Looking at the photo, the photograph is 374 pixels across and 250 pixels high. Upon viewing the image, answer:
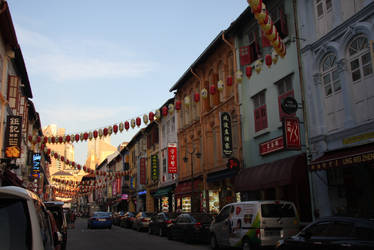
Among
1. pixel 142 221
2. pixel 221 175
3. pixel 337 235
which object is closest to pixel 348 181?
pixel 337 235

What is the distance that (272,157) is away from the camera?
1877 cm

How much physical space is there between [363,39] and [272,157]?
7.08 meters

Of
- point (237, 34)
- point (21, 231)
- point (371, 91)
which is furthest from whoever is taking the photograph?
point (237, 34)

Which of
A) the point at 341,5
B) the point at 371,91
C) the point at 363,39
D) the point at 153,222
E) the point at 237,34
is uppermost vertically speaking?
the point at 237,34

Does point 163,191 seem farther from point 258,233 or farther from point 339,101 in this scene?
point 258,233

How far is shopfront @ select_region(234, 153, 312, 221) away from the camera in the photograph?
15.9 meters

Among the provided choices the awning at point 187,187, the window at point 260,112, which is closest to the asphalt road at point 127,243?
Result: the awning at point 187,187

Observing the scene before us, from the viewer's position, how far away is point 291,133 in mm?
15930

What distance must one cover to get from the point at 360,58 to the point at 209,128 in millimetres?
13913

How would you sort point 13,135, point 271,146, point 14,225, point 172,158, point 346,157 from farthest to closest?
point 172,158 → point 13,135 → point 271,146 → point 346,157 → point 14,225

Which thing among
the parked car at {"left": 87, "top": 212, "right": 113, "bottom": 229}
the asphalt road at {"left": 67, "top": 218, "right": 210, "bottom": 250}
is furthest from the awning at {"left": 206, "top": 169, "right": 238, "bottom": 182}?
the parked car at {"left": 87, "top": 212, "right": 113, "bottom": 229}

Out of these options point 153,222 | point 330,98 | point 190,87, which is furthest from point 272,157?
point 190,87

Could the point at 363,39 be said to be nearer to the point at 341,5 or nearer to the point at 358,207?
the point at 341,5

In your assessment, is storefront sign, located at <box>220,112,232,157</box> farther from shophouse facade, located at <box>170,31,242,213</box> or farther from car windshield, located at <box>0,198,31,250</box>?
car windshield, located at <box>0,198,31,250</box>
